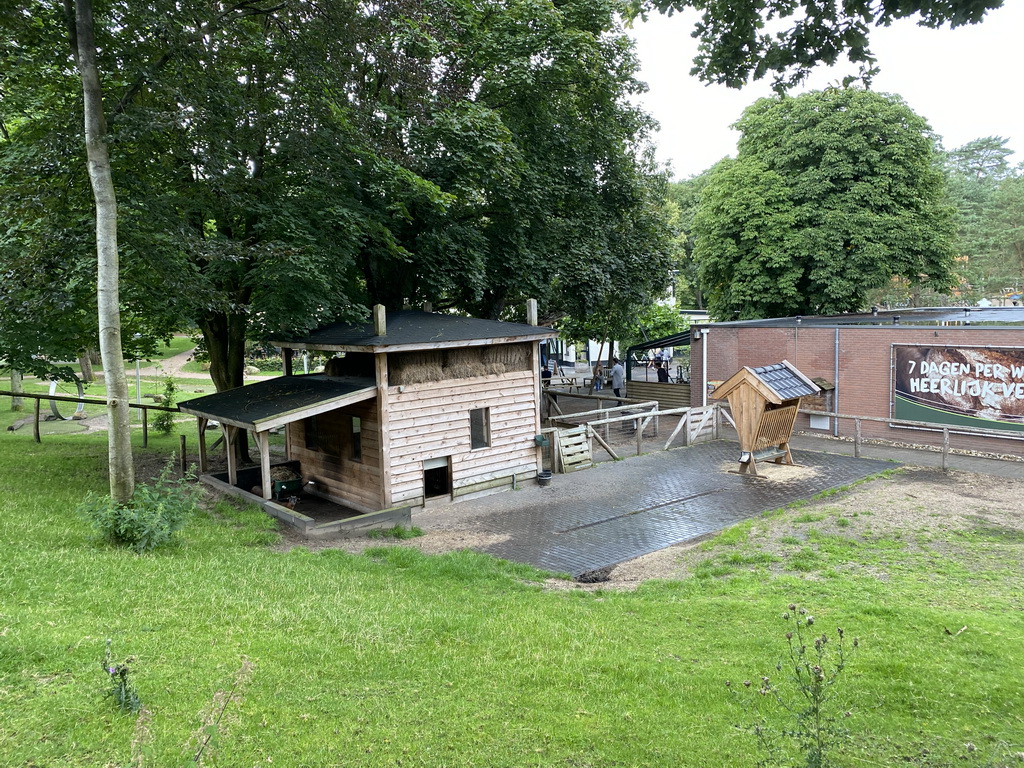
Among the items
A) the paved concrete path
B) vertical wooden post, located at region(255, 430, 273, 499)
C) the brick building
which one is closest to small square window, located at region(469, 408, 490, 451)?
the paved concrete path

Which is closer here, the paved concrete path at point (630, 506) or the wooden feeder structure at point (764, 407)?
the paved concrete path at point (630, 506)

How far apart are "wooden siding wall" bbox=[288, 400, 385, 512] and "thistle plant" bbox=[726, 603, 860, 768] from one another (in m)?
9.19

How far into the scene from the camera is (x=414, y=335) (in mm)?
14367

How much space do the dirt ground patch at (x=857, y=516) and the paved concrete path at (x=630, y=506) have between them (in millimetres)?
405

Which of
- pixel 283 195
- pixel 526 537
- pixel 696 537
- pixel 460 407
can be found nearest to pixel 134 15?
pixel 283 195

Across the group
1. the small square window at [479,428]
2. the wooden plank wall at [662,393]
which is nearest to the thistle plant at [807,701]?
the small square window at [479,428]

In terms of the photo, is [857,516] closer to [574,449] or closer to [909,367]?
[574,449]

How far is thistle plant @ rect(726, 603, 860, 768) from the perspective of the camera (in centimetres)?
385

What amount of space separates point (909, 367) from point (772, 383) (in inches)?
230

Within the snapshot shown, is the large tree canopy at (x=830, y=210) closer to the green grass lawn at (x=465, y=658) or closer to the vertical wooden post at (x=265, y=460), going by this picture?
the green grass lawn at (x=465, y=658)

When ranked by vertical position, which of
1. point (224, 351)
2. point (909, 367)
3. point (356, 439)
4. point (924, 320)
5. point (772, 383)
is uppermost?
point (924, 320)

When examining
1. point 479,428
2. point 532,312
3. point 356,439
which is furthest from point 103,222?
point 532,312

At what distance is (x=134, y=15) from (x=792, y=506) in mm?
14216

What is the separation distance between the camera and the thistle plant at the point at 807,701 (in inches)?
152
